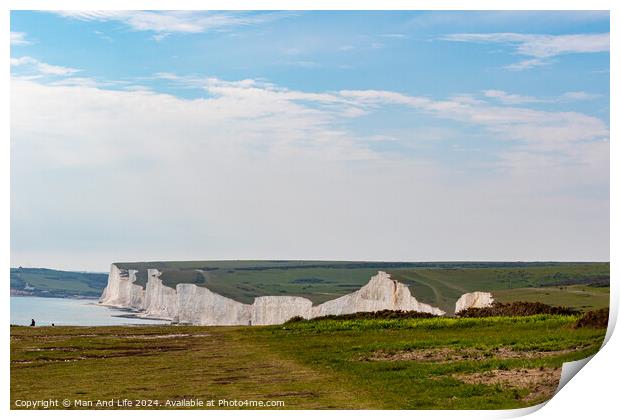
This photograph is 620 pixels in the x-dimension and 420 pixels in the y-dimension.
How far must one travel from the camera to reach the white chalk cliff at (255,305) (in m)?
22.0

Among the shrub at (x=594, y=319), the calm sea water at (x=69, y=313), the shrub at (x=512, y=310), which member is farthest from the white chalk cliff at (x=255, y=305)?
the shrub at (x=594, y=319)

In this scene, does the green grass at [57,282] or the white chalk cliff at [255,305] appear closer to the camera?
the green grass at [57,282]

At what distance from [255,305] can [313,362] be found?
13.8 feet

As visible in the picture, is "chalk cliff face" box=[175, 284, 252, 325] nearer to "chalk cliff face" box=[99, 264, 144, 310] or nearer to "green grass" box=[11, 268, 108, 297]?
"chalk cliff face" box=[99, 264, 144, 310]

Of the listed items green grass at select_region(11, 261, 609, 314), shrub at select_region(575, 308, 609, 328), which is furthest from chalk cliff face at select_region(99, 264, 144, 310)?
shrub at select_region(575, 308, 609, 328)

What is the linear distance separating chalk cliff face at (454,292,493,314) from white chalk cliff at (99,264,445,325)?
696 mm

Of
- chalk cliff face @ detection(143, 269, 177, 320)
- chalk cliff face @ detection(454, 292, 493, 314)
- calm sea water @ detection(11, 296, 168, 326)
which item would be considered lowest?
calm sea water @ detection(11, 296, 168, 326)

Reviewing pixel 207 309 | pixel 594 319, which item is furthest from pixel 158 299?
pixel 594 319

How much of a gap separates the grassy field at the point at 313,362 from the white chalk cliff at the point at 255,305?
0.54 m

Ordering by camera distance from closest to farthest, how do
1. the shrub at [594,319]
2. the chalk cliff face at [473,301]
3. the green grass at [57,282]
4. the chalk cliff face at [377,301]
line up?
1. the green grass at [57,282]
2. the shrub at [594,319]
3. the chalk cliff face at [377,301]
4. the chalk cliff face at [473,301]

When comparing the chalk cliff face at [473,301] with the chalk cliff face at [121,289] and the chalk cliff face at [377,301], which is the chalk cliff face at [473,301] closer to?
the chalk cliff face at [377,301]

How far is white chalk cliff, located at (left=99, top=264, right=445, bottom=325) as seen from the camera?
22.0 m

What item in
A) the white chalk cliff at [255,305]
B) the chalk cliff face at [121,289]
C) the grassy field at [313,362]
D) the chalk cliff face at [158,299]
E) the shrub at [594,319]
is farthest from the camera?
the white chalk cliff at [255,305]
